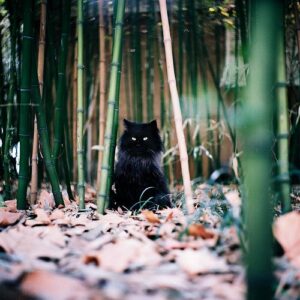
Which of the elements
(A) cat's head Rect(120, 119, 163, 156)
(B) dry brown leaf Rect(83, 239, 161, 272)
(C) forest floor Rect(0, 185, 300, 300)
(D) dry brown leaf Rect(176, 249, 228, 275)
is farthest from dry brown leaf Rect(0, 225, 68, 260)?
(A) cat's head Rect(120, 119, 163, 156)

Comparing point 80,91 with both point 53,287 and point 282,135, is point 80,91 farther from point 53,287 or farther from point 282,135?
point 53,287

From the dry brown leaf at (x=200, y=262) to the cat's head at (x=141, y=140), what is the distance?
5.22 ft

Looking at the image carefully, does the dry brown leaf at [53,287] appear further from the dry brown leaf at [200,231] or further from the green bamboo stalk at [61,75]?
the green bamboo stalk at [61,75]

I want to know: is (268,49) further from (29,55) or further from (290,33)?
(290,33)

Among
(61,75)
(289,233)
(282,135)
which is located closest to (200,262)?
(289,233)

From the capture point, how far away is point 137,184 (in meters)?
2.57

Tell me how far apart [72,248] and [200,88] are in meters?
4.02

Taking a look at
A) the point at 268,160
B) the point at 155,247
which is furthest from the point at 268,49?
the point at 155,247

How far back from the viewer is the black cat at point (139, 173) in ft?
8.26

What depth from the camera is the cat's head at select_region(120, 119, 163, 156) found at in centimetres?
272

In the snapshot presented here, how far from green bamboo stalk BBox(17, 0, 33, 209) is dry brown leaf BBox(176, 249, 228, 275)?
1.13 meters

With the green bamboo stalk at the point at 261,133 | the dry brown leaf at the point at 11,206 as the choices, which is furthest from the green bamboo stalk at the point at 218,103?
the green bamboo stalk at the point at 261,133

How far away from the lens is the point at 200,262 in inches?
42.8

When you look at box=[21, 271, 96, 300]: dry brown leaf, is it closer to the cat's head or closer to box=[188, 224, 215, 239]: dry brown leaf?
box=[188, 224, 215, 239]: dry brown leaf
